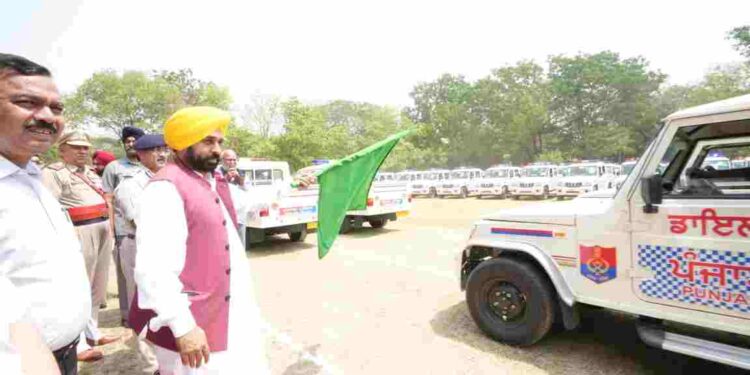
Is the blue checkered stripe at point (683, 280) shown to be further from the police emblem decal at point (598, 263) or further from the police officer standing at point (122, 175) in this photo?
the police officer standing at point (122, 175)

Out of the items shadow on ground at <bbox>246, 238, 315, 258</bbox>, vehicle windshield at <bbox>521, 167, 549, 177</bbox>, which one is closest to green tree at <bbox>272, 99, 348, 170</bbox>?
vehicle windshield at <bbox>521, 167, 549, 177</bbox>

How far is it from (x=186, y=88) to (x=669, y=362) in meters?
41.6

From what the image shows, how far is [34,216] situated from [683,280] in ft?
11.8

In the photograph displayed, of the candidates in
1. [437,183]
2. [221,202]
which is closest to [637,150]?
[437,183]

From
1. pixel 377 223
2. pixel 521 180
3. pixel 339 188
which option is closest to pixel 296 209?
pixel 377 223

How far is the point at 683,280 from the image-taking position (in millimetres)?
2719

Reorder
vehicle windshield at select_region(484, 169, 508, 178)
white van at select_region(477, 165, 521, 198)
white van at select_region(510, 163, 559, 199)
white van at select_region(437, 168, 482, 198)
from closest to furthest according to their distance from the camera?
white van at select_region(510, 163, 559, 199), white van at select_region(477, 165, 521, 198), vehicle windshield at select_region(484, 169, 508, 178), white van at select_region(437, 168, 482, 198)

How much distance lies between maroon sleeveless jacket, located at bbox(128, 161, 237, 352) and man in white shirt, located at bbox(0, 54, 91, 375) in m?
0.39

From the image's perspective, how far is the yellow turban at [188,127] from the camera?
1.91 metres

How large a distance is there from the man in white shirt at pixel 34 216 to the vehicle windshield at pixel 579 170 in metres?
18.5

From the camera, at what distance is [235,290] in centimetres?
201

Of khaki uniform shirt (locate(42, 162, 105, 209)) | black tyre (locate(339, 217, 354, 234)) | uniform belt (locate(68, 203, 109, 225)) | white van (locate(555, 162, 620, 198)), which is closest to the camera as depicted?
khaki uniform shirt (locate(42, 162, 105, 209))

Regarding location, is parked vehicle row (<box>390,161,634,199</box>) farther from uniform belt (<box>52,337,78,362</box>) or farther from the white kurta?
uniform belt (<box>52,337,78,362</box>)

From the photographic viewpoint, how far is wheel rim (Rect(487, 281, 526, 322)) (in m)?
3.54
